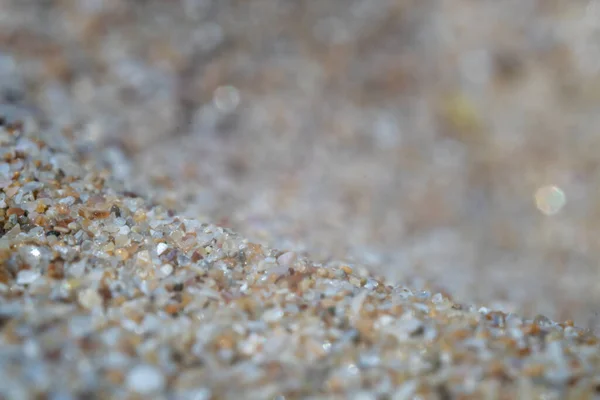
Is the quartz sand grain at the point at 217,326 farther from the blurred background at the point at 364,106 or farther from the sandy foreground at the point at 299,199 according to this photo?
the blurred background at the point at 364,106

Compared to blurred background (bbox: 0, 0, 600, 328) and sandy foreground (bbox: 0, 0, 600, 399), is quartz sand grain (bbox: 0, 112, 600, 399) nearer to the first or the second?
sandy foreground (bbox: 0, 0, 600, 399)

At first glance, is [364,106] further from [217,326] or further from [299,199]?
[217,326]

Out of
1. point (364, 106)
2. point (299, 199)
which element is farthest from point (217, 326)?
point (364, 106)

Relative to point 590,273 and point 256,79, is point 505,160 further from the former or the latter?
point 256,79

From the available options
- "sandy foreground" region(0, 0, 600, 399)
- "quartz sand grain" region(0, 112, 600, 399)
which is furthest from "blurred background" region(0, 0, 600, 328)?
"quartz sand grain" region(0, 112, 600, 399)

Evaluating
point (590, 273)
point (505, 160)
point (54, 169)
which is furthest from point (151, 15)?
point (590, 273)

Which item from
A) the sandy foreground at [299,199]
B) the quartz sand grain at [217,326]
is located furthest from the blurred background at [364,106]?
the quartz sand grain at [217,326]

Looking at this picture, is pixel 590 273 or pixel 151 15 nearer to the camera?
pixel 590 273
